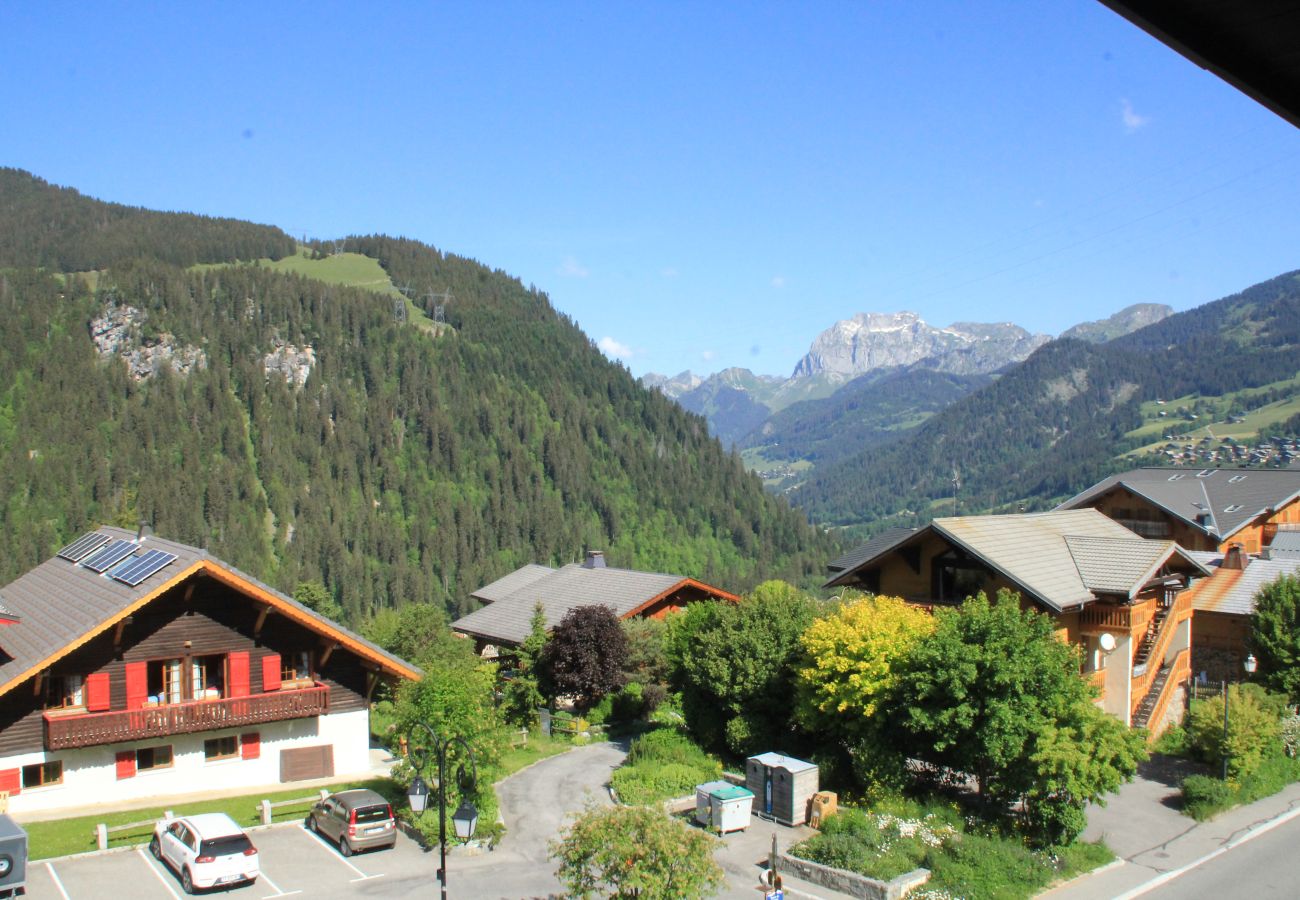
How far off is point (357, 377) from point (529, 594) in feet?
473

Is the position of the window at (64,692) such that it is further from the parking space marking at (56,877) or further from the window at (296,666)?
the parking space marking at (56,877)

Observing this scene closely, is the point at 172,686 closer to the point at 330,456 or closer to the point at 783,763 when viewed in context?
the point at 783,763

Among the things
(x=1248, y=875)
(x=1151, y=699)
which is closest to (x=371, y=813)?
(x=1248, y=875)

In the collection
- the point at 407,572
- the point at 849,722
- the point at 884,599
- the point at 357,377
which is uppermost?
the point at 357,377

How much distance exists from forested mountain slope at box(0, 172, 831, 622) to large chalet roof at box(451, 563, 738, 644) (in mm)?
87693

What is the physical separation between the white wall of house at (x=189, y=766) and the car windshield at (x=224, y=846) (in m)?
8.48

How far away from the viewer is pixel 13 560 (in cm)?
12362

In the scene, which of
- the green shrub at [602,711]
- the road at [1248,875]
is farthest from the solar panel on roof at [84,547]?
the road at [1248,875]

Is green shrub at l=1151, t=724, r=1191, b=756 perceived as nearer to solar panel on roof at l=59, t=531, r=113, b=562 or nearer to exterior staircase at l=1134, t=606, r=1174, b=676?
exterior staircase at l=1134, t=606, r=1174, b=676

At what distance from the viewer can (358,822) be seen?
2391 centimetres

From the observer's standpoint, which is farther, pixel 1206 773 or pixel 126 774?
pixel 1206 773

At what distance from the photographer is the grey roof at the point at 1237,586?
4209 cm

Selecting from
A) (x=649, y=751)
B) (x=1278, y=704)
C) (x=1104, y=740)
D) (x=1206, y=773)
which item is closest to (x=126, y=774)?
(x=649, y=751)

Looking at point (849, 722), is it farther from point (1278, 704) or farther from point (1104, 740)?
point (1278, 704)
